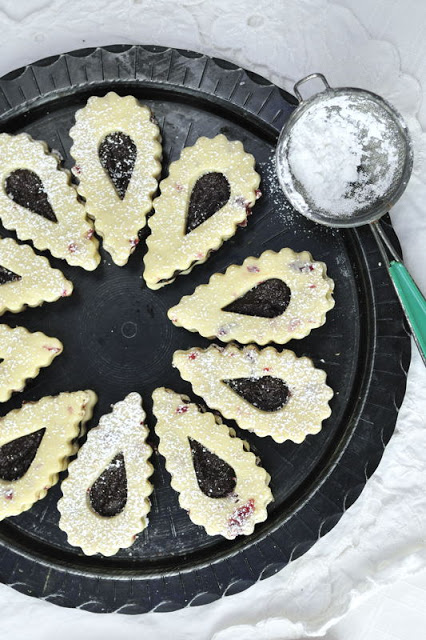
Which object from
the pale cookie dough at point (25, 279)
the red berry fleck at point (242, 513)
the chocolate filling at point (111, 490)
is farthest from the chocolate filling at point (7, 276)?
the red berry fleck at point (242, 513)

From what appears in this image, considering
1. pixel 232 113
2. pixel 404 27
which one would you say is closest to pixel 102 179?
pixel 232 113

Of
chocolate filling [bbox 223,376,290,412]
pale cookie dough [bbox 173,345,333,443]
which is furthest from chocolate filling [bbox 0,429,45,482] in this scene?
chocolate filling [bbox 223,376,290,412]

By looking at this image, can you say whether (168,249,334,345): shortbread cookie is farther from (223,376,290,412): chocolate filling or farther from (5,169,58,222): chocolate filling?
(5,169,58,222): chocolate filling

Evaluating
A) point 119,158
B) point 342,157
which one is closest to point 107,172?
point 119,158

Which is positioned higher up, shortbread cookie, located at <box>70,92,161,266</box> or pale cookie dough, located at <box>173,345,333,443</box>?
shortbread cookie, located at <box>70,92,161,266</box>

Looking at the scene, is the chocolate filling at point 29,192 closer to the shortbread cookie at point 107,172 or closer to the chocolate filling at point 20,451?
the shortbread cookie at point 107,172

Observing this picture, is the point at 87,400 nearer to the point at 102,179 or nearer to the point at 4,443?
the point at 4,443
